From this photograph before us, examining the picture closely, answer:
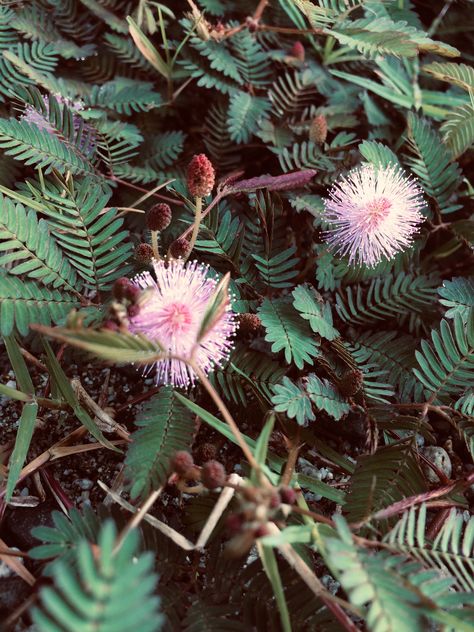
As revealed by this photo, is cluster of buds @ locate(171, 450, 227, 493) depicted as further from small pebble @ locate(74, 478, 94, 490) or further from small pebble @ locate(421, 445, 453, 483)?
small pebble @ locate(421, 445, 453, 483)

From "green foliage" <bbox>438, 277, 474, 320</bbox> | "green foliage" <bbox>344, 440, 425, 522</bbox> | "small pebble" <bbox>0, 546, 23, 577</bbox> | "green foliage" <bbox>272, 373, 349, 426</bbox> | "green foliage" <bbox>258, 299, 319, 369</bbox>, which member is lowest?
"small pebble" <bbox>0, 546, 23, 577</bbox>

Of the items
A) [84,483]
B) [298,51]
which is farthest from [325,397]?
[298,51]

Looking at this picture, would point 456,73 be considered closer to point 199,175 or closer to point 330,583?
point 199,175

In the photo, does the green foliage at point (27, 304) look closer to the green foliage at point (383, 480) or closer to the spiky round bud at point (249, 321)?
the spiky round bud at point (249, 321)

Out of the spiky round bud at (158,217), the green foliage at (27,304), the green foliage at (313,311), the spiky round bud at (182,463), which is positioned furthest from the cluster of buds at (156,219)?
the spiky round bud at (182,463)

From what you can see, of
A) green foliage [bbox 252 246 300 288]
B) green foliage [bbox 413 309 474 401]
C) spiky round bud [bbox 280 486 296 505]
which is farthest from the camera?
green foliage [bbox 252 246 300 288]

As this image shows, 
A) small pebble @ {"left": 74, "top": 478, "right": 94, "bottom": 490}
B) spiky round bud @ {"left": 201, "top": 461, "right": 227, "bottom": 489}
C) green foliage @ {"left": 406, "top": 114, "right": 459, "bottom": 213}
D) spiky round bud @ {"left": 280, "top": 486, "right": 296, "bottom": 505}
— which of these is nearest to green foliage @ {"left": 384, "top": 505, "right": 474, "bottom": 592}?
spiky round bud @ {"left": 280, "top": 486, "right": 296, "bottom": 505}
